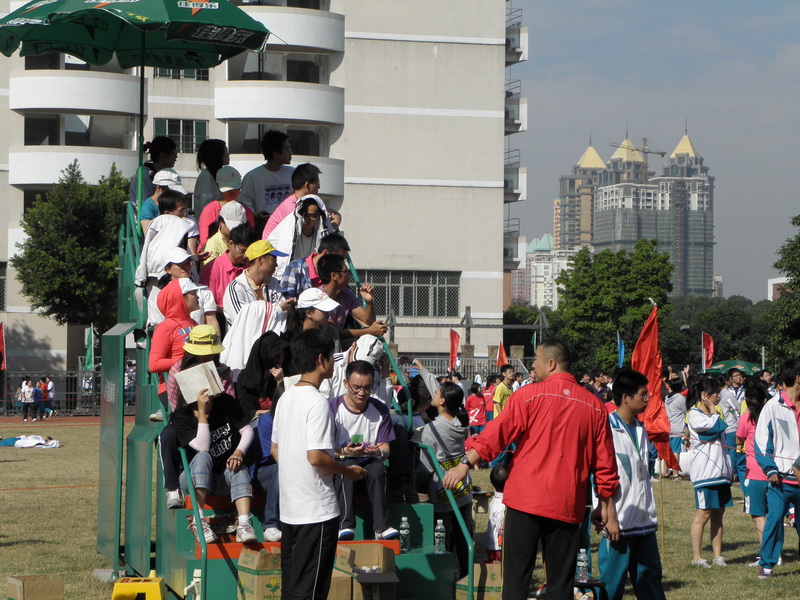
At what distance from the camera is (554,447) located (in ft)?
23.3

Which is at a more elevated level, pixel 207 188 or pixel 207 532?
pixel 207 188

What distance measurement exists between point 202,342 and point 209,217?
3.29 meters

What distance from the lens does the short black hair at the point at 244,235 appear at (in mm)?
9734

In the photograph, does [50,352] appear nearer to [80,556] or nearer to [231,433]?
[80,556]

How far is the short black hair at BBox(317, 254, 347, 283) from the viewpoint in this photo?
895 cm

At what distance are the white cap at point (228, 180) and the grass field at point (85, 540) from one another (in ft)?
13.0

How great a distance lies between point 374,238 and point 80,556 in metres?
39.9

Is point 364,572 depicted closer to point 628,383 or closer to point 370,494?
point 370,494

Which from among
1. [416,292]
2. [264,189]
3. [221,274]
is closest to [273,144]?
[264,189]

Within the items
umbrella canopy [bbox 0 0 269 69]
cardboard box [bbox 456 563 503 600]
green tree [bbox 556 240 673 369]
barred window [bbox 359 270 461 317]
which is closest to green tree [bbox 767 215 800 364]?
barred window [bbox 359 270 461 317]

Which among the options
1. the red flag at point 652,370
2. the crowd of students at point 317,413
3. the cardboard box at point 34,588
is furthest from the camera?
the red flag at point 652,370

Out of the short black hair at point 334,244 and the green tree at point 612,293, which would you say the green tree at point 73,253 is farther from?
the short black hair at point 334,244

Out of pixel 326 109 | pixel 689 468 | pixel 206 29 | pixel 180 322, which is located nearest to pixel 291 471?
pixel 180 322

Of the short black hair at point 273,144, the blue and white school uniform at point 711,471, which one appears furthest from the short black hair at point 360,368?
the blue and white school uniform at point 711,471
